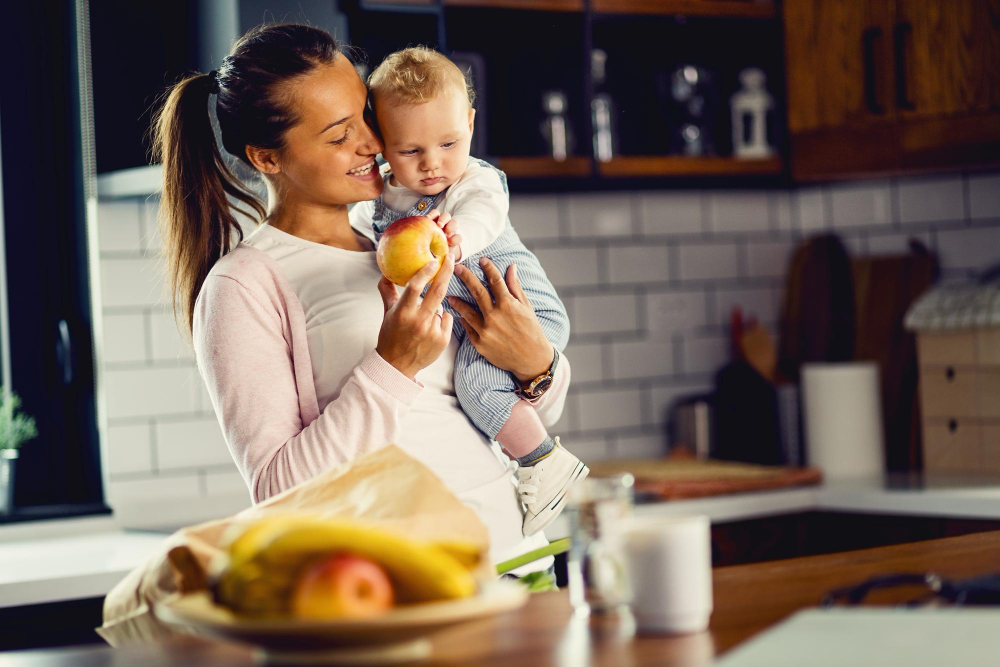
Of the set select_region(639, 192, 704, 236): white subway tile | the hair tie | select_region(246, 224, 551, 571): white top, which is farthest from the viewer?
select_region(639, 192, 704, 236): white subway tile

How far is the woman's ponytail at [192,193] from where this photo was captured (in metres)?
1.71

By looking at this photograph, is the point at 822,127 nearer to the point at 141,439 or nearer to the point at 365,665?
the point at 141,439

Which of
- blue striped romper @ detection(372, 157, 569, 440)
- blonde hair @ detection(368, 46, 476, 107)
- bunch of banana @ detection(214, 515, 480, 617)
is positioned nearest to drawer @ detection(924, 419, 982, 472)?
blue striped romper @ detection(372, 157, 569, 440)

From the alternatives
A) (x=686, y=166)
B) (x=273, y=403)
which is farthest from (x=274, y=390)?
(x=686, y=166)

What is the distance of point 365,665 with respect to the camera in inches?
35.4

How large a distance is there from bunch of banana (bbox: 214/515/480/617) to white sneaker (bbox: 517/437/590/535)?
2.73 feet

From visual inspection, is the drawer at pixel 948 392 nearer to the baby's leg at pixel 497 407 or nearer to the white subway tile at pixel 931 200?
the white subway tile at pixel 931 200

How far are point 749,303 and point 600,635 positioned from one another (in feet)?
8.63

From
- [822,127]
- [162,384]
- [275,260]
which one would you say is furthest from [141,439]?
[822,127]

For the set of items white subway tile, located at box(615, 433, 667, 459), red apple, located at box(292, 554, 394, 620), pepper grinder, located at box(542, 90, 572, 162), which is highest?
pepper grinder, located at box(542, 90, 572, 162)

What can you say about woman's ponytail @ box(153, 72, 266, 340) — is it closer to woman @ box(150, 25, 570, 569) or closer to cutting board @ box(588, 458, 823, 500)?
woman @ box(150, 25, 570, 569)

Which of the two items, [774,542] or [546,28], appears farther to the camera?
[546,28]

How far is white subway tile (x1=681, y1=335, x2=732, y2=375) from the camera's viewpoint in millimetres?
3465

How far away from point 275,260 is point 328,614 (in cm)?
86
